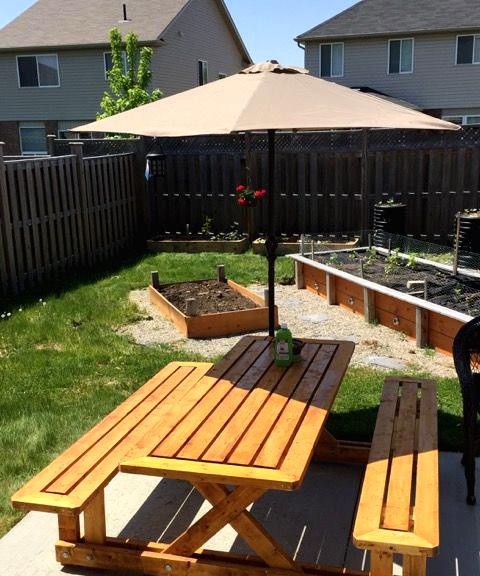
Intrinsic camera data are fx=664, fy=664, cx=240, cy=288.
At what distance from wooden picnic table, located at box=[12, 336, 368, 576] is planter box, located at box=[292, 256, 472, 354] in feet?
8.83

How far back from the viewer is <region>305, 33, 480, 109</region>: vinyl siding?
23.4 meters

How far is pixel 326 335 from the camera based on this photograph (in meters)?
6.68

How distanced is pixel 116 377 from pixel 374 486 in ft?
10.4

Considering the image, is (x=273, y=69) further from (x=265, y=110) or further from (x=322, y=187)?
(x=322, y=187)

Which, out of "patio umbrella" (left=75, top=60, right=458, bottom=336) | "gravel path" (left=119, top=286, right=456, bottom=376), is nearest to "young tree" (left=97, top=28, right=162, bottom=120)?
"gravel path" (left=119, top=286, right=456, bottom=376)

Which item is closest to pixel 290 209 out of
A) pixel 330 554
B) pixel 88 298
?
pixel 88 298

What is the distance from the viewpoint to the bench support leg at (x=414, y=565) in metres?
2.55

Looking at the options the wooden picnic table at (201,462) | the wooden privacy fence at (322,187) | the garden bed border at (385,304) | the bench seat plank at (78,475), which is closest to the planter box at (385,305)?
the garden bed border at (385,304)

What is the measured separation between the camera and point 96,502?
3.01 m

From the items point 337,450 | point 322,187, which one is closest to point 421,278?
point 337,450

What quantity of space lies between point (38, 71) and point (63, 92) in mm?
1237

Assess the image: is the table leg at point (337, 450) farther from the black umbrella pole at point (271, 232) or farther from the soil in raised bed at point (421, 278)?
the soil in raised bed at point (421, 278)

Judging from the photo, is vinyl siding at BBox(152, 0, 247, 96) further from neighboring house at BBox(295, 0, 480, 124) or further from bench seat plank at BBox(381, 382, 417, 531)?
bench seat plank at BBox(381, 382, 417, 531)

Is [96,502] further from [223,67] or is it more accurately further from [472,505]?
[223,67]
